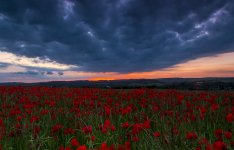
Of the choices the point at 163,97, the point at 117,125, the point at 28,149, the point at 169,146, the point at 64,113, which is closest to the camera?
the point at 169,146

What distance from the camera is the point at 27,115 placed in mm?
7219

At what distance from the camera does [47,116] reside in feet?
23.7

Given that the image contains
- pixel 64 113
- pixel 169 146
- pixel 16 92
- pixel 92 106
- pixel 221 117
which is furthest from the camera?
pixel 16 92

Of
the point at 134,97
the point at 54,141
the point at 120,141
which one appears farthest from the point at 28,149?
the point at 134,97

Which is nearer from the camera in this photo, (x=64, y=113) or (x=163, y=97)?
(x=64, y=113)

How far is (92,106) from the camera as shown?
26.7ft

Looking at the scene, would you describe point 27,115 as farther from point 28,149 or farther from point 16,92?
point 16,92

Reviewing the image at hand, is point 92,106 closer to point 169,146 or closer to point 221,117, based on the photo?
point 221,117

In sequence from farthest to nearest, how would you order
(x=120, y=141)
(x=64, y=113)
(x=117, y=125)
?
(x=64, y=113) < (x=117, y=125) < (x=120, y=141)

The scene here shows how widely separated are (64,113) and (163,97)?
4.71 meters

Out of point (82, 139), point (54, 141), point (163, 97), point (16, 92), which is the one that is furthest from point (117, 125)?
point (16, 92)

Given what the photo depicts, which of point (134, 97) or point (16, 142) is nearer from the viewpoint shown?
point (16, 142)

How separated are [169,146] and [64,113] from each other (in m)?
4.25

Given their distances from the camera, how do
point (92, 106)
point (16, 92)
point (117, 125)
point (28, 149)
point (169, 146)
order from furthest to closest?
point (16, 92) → point (92, 106) → point (117, 125) → point (28, 149) → point (169, 146)
